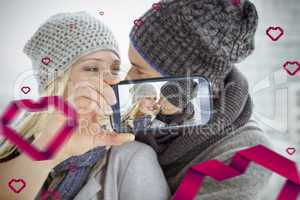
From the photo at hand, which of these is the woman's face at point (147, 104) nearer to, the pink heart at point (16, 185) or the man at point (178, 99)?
the man at point (178, 99)

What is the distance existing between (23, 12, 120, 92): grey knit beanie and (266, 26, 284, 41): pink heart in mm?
215

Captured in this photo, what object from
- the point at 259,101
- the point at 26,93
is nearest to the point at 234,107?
the point at 259,101

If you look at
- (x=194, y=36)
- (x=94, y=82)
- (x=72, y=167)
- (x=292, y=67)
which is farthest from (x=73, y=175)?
(x=292, y=67)

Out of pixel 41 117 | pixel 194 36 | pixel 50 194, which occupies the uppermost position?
pixel 194 36

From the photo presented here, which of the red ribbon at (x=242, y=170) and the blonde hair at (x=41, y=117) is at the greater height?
the blonde hair at (x=41, y=117)

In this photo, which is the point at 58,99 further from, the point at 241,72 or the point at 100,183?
the point at 241,72

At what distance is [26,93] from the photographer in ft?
1.77

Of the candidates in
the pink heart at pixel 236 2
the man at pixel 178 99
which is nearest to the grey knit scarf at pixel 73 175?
the man at pixel 178 99

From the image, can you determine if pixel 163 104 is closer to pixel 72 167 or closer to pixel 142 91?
pixel 142 91

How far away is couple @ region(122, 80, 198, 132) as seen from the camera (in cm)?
53

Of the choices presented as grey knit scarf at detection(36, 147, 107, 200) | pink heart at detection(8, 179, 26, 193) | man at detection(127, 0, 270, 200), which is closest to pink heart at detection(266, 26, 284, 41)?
man at detection(127, 0, 270, 200)

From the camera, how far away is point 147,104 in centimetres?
54

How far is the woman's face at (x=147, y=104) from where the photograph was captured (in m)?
0.54

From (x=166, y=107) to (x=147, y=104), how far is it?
0.02 meters
